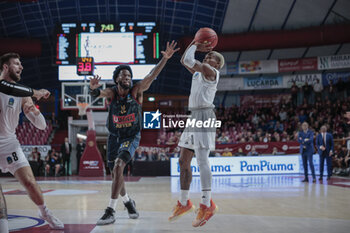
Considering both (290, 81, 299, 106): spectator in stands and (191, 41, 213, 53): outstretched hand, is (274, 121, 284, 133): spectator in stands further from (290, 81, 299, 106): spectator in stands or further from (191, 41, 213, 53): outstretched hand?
(191, 41, 213, 53): outstretched hand

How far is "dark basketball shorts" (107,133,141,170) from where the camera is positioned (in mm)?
4434

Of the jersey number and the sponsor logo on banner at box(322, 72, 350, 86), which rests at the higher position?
the sponsor logo on banner at box(322, 72, 350, 86)

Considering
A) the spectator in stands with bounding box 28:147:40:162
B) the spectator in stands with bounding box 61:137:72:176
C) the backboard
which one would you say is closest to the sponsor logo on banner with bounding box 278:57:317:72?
the backboard

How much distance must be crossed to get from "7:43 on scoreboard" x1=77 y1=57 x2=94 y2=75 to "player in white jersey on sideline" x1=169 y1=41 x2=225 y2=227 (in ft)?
35.9

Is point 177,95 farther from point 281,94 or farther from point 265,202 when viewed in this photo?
point 265,202

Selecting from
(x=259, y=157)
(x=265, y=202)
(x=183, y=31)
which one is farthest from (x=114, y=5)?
(x=265, y=202)

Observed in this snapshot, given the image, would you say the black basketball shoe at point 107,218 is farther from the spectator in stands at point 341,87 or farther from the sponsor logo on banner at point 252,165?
the spectator in stands at point 341,87

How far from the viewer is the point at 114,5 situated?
66.2ft

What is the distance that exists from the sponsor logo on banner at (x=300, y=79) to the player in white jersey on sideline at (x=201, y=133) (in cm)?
2004

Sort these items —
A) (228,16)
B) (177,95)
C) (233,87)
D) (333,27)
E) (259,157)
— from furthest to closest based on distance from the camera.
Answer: (177,95)
(233,87)
(228,16)
(333,27)
(259,157)

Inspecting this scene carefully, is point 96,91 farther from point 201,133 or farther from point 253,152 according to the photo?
point 253,152

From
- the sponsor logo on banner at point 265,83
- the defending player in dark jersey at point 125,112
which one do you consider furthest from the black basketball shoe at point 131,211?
the sponsor logo on banner at point 265,83

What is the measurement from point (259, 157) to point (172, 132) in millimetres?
7038

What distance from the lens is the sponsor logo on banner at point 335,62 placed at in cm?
2102
